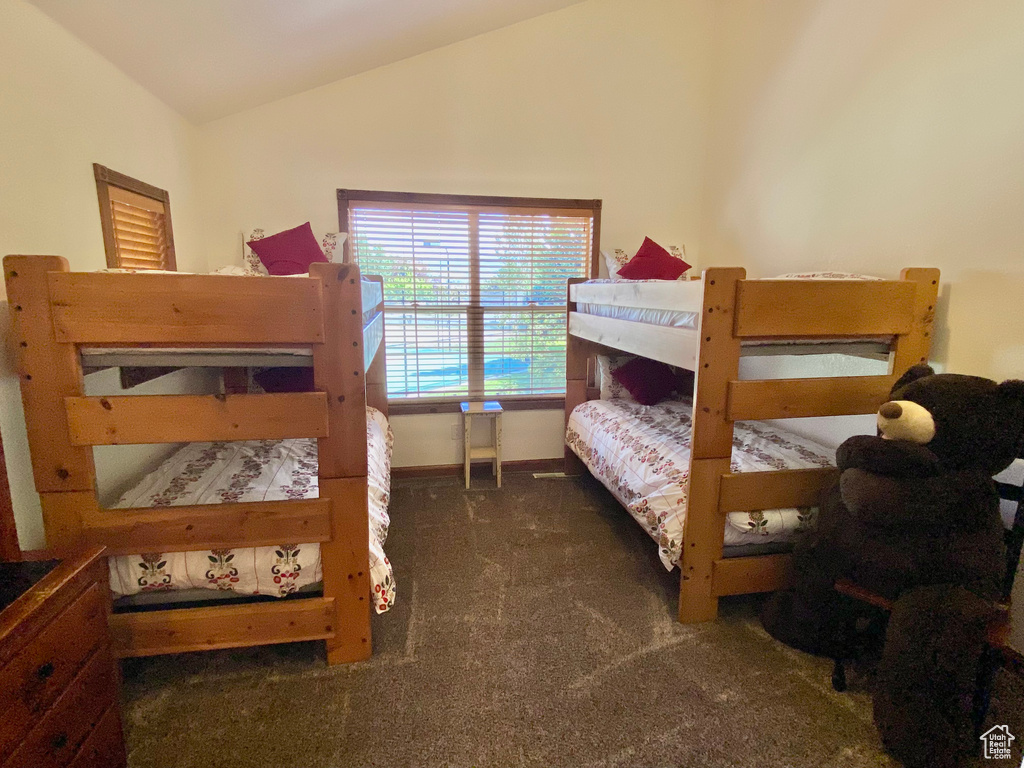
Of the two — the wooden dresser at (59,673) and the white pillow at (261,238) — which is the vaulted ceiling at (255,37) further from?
the wooden dresser at (59,673)

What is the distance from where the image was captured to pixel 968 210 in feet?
5.80

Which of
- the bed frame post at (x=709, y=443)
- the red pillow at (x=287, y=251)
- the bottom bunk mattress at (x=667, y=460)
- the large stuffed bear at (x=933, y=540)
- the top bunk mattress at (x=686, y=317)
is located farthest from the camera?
the red pillow at (x=287, y=251)

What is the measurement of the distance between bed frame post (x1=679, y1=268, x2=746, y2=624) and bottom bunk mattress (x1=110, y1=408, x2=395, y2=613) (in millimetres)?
1103

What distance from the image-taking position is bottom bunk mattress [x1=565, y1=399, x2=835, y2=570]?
1.83 metres

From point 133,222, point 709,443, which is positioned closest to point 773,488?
point 709,443

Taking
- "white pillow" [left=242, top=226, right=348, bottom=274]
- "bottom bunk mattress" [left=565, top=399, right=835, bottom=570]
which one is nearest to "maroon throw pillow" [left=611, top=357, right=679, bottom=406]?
"bottom bunk mattress" [left=565, top=399, right=835, bottom=570]

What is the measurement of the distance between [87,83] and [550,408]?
284 centimetres

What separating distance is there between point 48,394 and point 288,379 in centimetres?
123

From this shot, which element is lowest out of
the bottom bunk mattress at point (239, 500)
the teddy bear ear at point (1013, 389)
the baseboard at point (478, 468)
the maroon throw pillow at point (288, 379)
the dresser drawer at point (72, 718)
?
the baseboard at point (478, 468)

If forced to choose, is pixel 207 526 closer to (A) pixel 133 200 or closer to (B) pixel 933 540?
(A) pixel 133 200

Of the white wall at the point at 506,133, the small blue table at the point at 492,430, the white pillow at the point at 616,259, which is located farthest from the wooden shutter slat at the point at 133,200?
the white pillow at the point at 616,259

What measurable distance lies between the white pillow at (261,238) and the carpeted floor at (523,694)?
194 cm

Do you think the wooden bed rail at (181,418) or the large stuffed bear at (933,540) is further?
the wooden bed rail at (181,418)

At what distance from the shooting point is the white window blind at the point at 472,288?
10.5 ft
